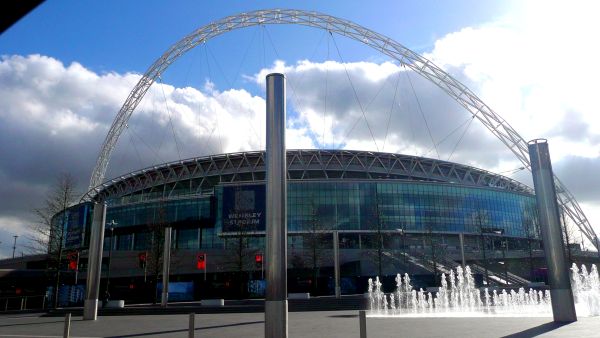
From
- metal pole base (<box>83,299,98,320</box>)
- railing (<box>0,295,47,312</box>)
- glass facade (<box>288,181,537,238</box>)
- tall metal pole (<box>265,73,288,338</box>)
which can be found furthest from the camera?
glass facade (<box>288,181,537,238</box>)

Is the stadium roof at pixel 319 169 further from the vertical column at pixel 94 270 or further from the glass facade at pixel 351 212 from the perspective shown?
the vertical column at pixel 94 270

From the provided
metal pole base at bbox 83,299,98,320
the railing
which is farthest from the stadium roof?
metal pole base at bbox 83,299,98,320

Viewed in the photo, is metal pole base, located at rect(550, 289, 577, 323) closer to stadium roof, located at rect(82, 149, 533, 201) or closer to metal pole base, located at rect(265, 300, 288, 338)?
metal pole base, located at rect(265, 300, 288, 338)

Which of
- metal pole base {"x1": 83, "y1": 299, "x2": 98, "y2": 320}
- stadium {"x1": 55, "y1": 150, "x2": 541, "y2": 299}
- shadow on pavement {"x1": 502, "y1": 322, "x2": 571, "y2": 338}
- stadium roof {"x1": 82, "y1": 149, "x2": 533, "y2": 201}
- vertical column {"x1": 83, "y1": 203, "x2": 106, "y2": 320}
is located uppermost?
stadium roof {"x1": 82, "y1": 149, "x2": 533, "y2": 201}

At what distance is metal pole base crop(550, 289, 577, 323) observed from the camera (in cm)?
1825

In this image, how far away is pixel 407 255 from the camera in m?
70.1

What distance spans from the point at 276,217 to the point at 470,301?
97.7 feet

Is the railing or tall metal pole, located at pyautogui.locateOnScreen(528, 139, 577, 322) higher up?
tall metal pole, located at pyautogui.locateOnScreen(528, 139, 577, 322)

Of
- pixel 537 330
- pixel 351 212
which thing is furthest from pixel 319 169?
pixel 537 330

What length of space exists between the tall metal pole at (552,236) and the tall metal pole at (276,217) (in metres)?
12.0

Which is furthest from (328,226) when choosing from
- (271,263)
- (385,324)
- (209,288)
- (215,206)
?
(271,263)

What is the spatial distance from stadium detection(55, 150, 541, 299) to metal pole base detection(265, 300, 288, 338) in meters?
41.2

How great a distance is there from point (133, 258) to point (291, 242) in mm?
24531

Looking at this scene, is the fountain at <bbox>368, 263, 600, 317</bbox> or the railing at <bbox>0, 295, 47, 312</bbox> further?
the railing at <bbox>0, 295, 47, 312</bbox>
